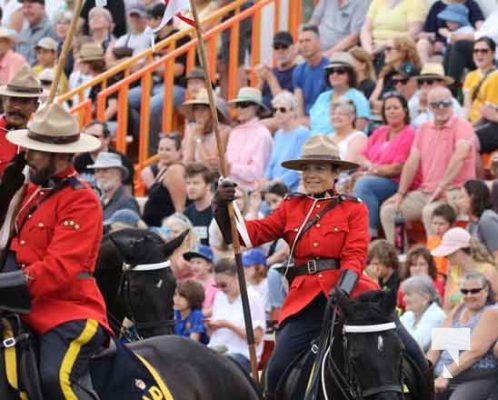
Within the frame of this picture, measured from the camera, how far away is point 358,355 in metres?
10.7

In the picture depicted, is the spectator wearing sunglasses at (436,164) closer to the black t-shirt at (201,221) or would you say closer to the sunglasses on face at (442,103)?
the sunglasses on face at (442,103)

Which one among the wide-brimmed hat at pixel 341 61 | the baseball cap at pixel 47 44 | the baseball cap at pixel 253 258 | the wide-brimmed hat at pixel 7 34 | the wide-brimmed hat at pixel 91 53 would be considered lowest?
the baseball cap at pixel 253 258

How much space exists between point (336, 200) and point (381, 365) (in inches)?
63.9

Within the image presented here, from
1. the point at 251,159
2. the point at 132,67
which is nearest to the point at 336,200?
the point at 251,159

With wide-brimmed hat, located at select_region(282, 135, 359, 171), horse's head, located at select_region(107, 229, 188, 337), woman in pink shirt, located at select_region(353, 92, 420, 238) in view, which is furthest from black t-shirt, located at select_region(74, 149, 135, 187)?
horse's head, located at select_region(107, 229, 188, 337)

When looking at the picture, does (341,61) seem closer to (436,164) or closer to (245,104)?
(245,104)

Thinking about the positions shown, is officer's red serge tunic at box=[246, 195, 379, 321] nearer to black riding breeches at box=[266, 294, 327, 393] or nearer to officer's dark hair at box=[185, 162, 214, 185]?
black riding breeches at box=[266, 294, 327, 393]

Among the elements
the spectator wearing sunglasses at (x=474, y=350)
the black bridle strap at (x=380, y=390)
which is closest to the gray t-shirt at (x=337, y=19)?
the spectator wearing sunglasses at (x=474, y=350)

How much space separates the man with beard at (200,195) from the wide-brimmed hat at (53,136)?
7.75 metres

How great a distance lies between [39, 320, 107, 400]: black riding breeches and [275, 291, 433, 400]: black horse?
171cm

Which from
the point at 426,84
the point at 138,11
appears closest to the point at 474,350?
the point at 426,84

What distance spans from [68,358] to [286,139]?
9.36 metres

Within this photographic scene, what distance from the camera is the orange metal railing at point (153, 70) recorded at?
20.8 m

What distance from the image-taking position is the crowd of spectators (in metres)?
15.1
